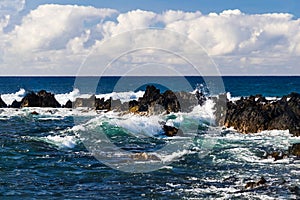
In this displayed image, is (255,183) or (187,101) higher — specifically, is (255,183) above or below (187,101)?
below

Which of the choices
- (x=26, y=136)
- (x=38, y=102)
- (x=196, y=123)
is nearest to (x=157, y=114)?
(x=196, y=123)

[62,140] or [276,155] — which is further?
[62,140]

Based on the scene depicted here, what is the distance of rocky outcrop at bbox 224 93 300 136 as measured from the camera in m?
31.5

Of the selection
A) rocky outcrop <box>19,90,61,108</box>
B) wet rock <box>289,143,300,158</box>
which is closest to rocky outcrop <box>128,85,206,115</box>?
rocky outcrop <box>19,90,61,108</box>

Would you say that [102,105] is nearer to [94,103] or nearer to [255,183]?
[94,103]

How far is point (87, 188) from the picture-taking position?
56.6ft

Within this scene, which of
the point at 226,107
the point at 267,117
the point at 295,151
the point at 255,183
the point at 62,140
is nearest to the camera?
the point at 255,183

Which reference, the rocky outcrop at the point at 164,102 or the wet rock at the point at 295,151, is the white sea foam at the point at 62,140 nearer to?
the wet rock at the point at 295,151

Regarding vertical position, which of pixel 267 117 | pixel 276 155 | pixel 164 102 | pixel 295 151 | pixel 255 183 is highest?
pixel 164 102

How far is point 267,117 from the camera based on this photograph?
1303 inches

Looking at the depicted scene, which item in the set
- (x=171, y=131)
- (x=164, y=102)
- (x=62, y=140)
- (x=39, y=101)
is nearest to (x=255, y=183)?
(x=62, y=140)

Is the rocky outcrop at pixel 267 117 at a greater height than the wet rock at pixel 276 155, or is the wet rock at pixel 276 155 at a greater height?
the rocky outcrop at pixel 267 117

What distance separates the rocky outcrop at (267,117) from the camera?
3152cm

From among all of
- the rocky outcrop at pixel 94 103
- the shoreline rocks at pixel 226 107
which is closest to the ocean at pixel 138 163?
the shoreline rocks at pixel 226 107
